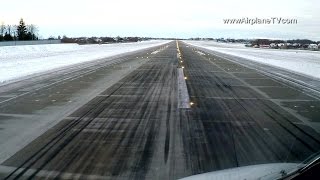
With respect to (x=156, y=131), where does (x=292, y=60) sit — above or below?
above

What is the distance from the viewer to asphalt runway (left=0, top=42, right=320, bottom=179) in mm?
7273

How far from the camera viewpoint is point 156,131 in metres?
10.1

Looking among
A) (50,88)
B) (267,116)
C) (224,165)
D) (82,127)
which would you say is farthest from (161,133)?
(50,88)

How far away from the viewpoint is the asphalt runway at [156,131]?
23.9 feet

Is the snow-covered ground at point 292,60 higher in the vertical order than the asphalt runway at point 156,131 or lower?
higher

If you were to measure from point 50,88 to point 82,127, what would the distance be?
8703 millimetres

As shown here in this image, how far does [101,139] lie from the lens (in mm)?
9180

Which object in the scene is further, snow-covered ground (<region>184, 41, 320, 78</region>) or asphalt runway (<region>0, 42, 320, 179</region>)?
snow-covered ground (<region>184, 41, 320, 78</region>)

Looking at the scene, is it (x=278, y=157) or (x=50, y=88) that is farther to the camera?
(x=50, y=88)

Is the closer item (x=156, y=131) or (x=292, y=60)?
A: (x=156, y=131)

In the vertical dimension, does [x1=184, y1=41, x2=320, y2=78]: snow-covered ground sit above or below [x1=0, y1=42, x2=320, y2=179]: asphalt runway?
above

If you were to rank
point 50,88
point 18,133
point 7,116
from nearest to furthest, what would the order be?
point 18,133 → point 7,116 → point 50,88

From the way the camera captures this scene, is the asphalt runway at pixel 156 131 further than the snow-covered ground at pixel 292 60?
No

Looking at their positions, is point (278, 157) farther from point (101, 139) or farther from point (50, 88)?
point (50, 88)
